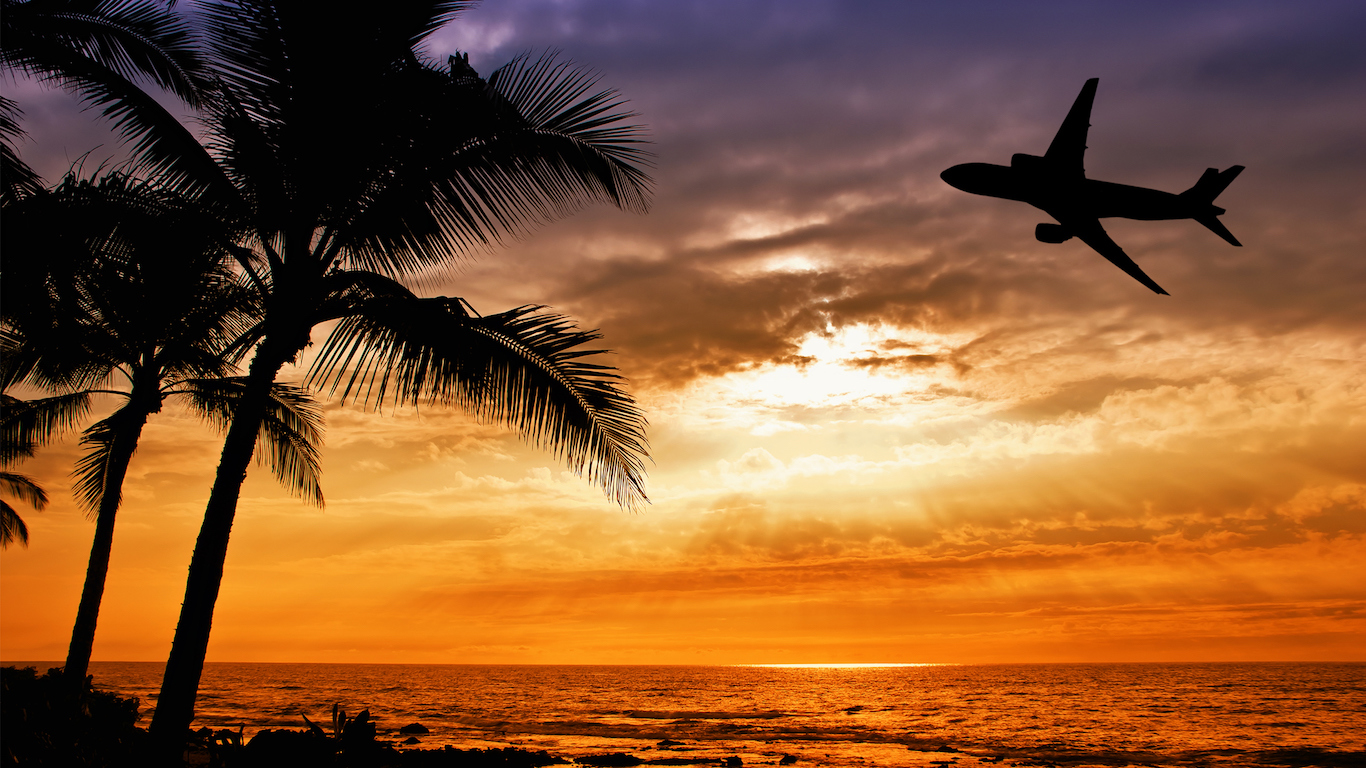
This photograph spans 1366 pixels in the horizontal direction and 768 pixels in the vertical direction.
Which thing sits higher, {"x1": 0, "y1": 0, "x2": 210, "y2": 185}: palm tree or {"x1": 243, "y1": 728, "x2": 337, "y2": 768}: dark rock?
{"x1": 0, "y1": 0, "x2": 210, "y2": 185}: palm tree

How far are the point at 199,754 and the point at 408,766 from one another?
7.58m

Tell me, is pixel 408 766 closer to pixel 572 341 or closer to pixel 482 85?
pixel 572 341

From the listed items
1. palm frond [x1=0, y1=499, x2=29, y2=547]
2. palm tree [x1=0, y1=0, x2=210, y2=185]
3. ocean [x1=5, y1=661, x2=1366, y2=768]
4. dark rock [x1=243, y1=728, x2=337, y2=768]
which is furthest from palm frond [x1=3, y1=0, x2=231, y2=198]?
palm frond [x1=0, y1=499, x2=29, y2=547]

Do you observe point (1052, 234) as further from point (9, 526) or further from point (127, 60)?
point (9, 526)

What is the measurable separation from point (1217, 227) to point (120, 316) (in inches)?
594

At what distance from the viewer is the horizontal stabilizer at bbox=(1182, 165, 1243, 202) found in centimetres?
228

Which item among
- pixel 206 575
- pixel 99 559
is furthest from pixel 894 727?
pixel 206 575

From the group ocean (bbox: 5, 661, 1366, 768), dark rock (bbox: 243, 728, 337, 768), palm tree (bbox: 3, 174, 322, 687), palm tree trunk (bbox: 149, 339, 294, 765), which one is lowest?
ocean (bbox: 5, 661, 1366, 768)

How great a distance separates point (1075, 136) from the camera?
229cm

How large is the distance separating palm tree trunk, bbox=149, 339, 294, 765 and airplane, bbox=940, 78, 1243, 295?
719 centimetres

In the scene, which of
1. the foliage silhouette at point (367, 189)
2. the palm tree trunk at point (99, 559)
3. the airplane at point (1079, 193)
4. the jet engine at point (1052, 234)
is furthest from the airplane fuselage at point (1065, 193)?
the palm tree trunk at point (99, 559)

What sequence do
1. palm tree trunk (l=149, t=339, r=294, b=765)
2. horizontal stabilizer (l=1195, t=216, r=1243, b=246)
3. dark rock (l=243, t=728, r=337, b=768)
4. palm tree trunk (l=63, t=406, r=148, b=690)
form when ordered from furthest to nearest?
palm tree trunk (l=63, t=406, r=148, b=690) → dark rock (l=243, t=728, r=337, b=768) → palm tree trunk (l=149, t=339, r=294, b=765) → horizontal stabilizer (l=1195, t=216, r=1243, b=246)

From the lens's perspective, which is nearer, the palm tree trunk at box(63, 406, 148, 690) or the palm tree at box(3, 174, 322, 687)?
the palm tree at box(3, 174, 322, 687)

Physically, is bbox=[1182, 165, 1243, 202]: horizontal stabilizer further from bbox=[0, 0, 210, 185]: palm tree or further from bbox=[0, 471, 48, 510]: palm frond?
bbox=[0, 471, 48, 510]: palm frond
